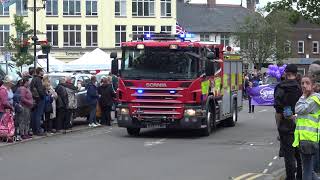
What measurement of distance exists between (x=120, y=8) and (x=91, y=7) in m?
3.45

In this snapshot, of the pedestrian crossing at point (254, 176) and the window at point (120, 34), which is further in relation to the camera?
the window at point (120, 34)

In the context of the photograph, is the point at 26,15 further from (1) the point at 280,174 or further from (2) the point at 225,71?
(1) the point at 280,174

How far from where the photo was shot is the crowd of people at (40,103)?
655 inches

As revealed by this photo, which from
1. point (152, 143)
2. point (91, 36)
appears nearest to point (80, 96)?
point (152, 143)

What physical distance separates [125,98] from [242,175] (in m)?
6.86

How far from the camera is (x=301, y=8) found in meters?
20.9

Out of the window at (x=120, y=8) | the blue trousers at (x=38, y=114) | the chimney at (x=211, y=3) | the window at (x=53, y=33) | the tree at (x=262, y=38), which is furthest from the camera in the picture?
the chimney at (x=211, y=3)

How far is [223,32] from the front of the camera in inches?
3314

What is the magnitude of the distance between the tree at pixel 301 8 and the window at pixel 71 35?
2090 inches

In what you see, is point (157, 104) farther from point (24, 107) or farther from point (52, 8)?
point (52, 8)

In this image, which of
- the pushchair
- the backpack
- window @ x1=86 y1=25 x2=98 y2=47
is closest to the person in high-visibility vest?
the pushchair

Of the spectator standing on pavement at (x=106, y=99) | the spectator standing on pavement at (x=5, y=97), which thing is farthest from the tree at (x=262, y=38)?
the spectator standing on pavement at (x=5, y=97)

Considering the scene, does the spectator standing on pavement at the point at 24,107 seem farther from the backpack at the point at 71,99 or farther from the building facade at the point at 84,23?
the building facade at the point at 84,23

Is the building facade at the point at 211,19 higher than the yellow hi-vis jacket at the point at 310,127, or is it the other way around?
the building facade at the point at 211,19
